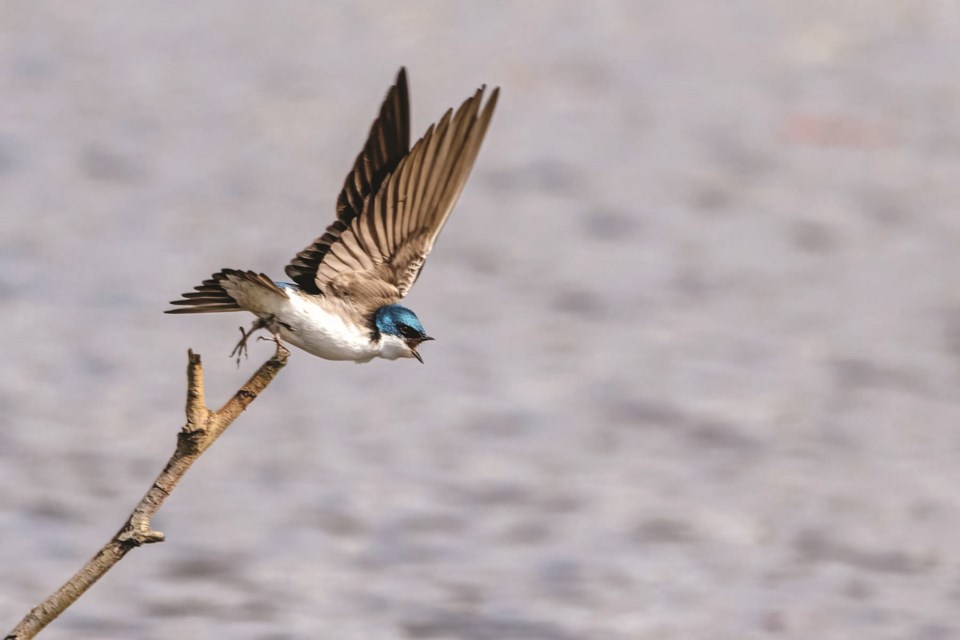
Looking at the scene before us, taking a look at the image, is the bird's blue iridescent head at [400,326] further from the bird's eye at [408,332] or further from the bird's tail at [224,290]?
the bird's tail at [224,290]

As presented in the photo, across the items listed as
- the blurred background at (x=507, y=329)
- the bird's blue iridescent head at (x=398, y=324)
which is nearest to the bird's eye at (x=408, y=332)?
the bird's blue iridescent head at (x=398, y=324)

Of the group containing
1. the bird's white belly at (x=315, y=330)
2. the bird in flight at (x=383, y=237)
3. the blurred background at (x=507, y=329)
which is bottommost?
the bird's white belly at (x=315, y=330)

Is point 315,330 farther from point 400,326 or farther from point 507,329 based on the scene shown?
Answer: point 507,329

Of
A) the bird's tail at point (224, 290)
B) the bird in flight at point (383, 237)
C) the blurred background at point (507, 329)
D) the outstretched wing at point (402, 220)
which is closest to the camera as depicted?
the bird's tail at point (224, 290)

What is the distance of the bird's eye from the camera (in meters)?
3.54

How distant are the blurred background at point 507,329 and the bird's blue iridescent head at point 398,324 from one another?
3138mm

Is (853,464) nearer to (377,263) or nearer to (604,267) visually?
(604,267)

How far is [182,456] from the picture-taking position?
3572mm

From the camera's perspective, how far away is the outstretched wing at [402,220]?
3.64m

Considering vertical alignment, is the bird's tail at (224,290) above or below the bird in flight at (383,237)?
below

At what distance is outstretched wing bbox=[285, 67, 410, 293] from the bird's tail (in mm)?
204

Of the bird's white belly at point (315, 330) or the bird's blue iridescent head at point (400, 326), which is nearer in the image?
the bird's white belly at point (315, 330)

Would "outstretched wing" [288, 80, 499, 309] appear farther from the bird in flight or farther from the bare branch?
the bare branch

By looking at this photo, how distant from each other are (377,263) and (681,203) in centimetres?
622
